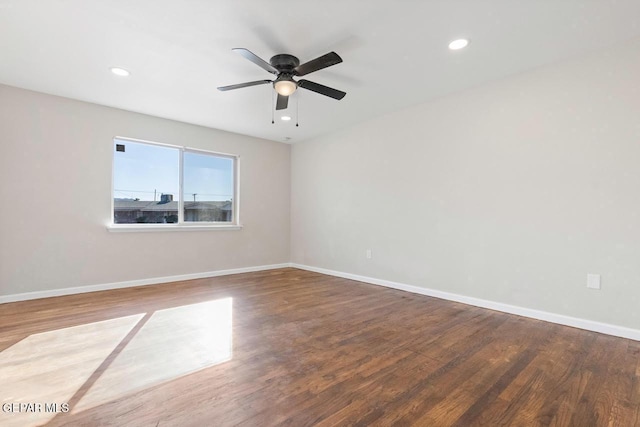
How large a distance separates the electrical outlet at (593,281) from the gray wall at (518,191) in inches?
1.7

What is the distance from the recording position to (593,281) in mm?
2629

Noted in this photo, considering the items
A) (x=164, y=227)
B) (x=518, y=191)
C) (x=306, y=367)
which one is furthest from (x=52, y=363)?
(x=518, y=191)

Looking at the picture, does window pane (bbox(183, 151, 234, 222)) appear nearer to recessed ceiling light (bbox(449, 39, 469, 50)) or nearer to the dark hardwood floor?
the dark hardwood floor

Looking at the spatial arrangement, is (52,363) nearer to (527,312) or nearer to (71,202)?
(71,202)

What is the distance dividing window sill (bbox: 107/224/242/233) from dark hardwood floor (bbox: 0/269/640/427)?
3.69ft

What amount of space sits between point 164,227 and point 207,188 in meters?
0.97

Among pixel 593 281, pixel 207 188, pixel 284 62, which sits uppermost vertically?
pixel 284 62

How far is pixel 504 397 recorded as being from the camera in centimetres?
163

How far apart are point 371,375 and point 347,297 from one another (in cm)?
183

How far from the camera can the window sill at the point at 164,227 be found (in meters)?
4.07

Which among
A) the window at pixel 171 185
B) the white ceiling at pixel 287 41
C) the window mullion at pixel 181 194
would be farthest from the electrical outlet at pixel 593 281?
the window mullion at pixel 181 194

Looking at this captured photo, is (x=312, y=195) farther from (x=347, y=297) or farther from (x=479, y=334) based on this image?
(x=479, y=334)

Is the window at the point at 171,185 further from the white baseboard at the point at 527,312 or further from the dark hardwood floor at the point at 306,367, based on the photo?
the white baseboard at the point at 527,312

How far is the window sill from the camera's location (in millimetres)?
4074
